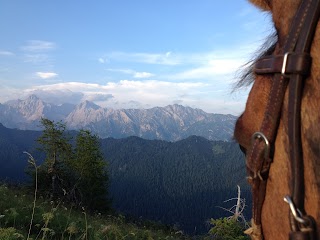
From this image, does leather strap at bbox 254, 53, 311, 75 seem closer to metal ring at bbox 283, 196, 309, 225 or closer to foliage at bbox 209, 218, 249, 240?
metal ring at bbox 283, 196, 309, 225

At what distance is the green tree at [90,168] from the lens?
35250 mm

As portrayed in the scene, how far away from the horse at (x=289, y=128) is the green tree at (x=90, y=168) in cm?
3460

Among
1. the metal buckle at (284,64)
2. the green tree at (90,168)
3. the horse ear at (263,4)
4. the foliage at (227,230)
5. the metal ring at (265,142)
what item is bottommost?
the green tree at (90,168)

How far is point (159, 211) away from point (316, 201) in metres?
179

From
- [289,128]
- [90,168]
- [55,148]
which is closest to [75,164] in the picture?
[90,168]

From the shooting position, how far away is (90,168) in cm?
3638

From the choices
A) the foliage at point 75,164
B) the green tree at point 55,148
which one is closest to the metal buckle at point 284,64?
the foliage at point 75,164

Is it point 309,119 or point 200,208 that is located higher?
point 309,119

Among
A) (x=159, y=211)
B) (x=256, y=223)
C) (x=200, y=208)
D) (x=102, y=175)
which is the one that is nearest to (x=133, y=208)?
(x=159, y=211)

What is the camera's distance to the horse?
43.4 inches

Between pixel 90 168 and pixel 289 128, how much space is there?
120 feet

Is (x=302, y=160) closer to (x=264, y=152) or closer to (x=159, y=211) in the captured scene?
(x=264, y=152)

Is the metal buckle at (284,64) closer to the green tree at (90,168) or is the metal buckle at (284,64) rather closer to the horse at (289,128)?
the horse at (289,128)

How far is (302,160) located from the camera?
113 centimetres
